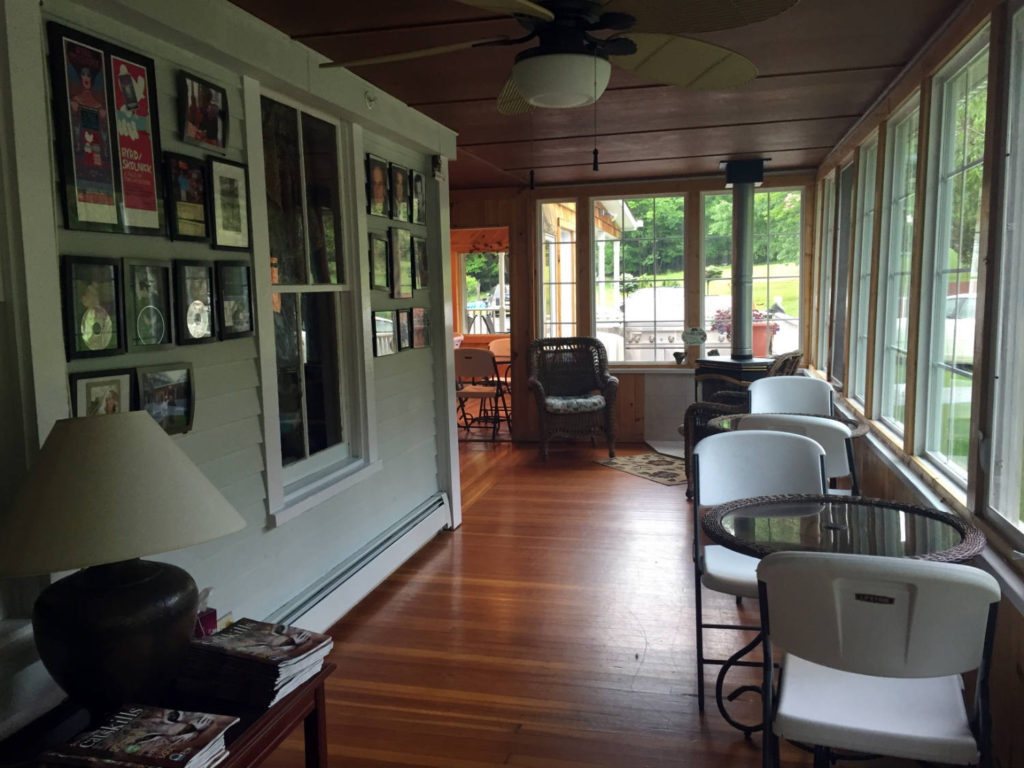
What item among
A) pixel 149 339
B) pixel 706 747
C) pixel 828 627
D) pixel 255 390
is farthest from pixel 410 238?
pixel 828 627

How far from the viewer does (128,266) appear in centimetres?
232

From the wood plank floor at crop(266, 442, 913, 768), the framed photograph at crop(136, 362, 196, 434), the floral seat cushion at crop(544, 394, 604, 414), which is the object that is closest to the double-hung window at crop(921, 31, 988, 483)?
the wood plank floor at crop(266, 442, 913, 768)

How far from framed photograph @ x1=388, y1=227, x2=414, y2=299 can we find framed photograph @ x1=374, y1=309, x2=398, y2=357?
0.13m

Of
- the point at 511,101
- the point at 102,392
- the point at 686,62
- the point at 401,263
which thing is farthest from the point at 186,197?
the point at 401,263

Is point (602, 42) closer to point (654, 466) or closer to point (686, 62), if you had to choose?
point (686, 62)

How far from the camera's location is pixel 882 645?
1.67 m

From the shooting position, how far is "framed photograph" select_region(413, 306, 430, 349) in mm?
4574

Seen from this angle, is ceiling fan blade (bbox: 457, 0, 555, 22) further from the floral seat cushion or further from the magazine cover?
the floral seat cushion

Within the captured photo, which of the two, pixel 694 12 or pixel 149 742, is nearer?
pixel 149 742

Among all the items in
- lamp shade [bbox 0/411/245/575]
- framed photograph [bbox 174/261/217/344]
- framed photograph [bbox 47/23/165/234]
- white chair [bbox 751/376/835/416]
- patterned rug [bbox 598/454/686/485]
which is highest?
framed photograph [bbox 47/23/165/234]

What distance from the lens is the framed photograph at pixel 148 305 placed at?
2.34 m

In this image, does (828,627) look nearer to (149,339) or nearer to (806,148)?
(149,339)

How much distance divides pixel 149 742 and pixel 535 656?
1.85 meters

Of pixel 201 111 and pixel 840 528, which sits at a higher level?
pixel 201 111
